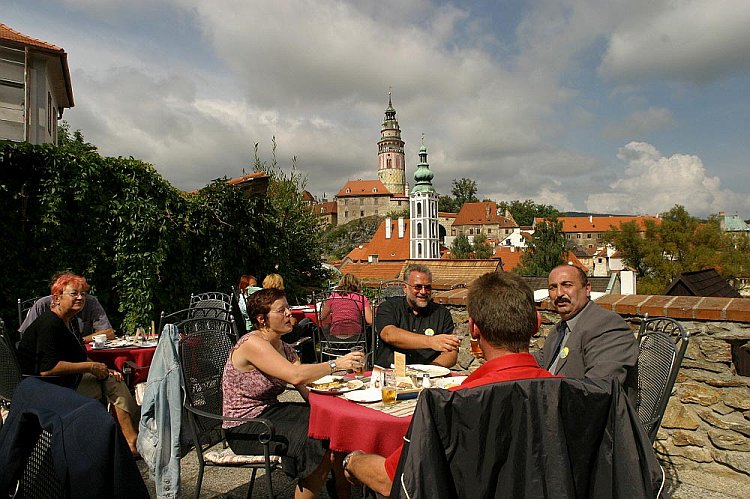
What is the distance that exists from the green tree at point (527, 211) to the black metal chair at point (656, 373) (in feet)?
348

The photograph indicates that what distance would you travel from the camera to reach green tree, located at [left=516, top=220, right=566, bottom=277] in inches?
2170

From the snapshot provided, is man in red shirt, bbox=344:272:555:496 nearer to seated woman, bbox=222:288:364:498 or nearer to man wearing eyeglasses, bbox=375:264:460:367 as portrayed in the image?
seated woman, bbox=222:288:364:498

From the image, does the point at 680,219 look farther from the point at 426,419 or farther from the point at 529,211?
the point at 529,211

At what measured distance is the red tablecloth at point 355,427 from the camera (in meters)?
2.39

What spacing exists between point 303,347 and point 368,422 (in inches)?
203

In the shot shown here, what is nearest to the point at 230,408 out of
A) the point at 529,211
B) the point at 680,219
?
the point at 680,219

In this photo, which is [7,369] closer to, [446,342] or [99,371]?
[99,371]

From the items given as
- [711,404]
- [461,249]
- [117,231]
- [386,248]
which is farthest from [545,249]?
[711,404]

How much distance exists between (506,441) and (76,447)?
3.89 feet

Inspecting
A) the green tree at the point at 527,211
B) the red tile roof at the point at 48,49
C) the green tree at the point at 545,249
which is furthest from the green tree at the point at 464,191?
the red tile roof at the point at 48,49

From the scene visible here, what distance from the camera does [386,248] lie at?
84312mm

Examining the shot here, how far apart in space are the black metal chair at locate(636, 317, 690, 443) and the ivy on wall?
673 centimetres

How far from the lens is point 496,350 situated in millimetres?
1911

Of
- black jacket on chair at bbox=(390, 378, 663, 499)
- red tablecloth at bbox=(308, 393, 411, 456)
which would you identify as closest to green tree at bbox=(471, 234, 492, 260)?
red tablecloth at bbox=(308, 393, 411, 456)
